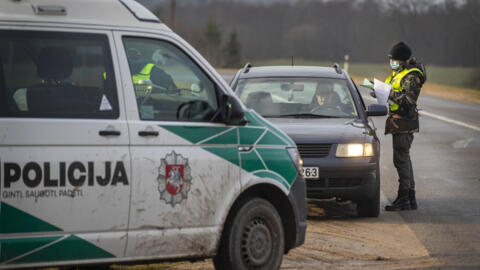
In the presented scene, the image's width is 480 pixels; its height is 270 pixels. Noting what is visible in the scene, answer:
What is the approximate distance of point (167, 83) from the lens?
662 centimetres

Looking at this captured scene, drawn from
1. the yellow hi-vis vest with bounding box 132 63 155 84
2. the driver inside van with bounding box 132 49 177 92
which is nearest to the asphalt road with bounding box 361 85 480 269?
the driver inside van with bounding box 132 49 177 92

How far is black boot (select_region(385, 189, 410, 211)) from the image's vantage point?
11008 mm

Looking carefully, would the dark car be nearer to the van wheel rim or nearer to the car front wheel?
the car front wheel

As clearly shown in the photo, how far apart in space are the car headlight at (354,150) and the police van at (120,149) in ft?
11.6

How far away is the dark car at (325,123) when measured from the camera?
10211 mm

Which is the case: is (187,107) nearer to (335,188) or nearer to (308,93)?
(335,188)

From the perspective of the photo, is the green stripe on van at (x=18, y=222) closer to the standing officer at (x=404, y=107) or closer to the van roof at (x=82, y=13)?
the van roof at (x=82, y=13)

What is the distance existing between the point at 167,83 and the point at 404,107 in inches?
209

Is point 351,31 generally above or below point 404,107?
above

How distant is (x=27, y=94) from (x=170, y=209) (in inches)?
46.6

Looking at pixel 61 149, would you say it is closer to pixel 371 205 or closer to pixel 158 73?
pixel 158 73

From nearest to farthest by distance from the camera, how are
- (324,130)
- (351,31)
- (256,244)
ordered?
(256,244) → (324,130) → (351,31)

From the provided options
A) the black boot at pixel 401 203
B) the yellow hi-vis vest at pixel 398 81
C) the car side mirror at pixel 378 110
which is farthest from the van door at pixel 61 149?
the yellow hi-vis vest at pixel 398 81

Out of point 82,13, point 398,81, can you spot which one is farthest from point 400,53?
point 82,13
